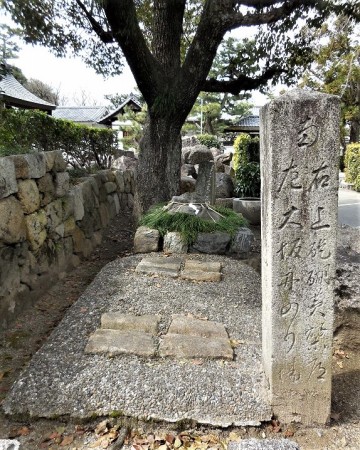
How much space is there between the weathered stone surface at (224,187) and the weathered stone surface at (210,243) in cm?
405

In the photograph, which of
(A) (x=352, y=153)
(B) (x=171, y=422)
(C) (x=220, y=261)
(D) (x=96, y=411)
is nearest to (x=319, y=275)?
(B) (x=171, y=422)

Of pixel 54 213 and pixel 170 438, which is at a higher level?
pixel 54 213

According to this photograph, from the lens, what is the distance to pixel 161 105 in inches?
218

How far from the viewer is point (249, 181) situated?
870 cm

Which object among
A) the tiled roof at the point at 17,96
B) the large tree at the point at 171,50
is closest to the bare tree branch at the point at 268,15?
the large tree at the point at 171,50

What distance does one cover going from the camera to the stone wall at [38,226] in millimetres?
3184

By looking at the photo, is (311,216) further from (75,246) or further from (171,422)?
(75,246)

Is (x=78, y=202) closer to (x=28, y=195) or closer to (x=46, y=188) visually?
(x=46, y=188)

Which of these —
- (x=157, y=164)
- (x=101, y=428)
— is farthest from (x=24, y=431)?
(x=157, y=164)

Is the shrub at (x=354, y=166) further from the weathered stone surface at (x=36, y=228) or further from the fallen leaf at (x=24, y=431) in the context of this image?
the fallen leaf at (x=24, y=431)

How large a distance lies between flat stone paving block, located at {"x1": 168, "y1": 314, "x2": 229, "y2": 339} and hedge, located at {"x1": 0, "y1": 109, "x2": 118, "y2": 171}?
226 centimetres

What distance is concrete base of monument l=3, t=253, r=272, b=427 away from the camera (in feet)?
6.64

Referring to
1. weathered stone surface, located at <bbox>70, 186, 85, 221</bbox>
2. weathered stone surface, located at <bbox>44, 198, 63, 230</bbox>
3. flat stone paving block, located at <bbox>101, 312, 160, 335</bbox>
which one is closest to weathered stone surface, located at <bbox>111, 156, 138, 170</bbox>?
weathered stone surface, located at <bbox>70, 186, 85, 221</bbox>

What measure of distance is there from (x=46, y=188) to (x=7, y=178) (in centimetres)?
92
